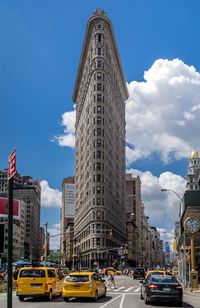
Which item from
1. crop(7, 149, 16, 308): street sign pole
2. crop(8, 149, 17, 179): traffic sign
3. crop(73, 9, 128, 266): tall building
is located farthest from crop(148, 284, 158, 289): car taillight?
crop(73, 9, 128, 266): tall building

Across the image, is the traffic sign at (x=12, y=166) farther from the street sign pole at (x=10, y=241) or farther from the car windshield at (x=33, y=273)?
the car windshield at (x=33, y=273)

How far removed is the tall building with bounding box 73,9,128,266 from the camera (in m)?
119

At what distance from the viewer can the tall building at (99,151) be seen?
391 ft

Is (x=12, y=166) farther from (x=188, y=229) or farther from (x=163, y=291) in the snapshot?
(x=188, y=229)

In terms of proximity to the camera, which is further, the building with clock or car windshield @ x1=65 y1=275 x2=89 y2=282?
the building with clock

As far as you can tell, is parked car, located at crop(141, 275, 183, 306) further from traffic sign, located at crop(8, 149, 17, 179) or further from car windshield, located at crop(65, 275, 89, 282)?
traffic sign, located at crop(8, 149, 17, 179)

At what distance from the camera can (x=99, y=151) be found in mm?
123250

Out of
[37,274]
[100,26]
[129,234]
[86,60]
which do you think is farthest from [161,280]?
[129,234]

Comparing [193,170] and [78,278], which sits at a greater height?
[193,170]

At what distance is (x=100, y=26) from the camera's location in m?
134

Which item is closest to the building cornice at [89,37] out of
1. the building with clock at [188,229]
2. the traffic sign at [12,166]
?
the building with clock at [188,229]

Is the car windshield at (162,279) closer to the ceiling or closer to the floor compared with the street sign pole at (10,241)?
closer to the floor

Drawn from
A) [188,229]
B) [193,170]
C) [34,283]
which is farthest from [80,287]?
[193,170]

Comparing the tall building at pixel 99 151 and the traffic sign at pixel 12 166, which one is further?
the tall building at pixel 99 151
